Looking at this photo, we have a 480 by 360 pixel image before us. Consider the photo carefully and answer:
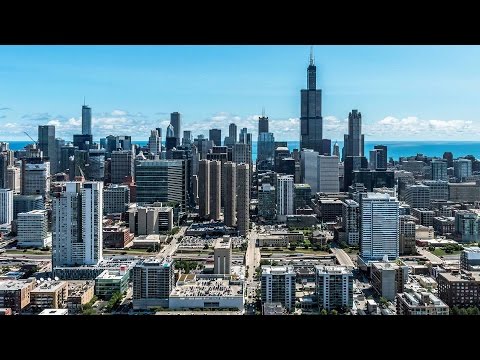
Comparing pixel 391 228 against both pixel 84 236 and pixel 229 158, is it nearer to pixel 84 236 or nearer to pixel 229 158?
pixel 84 236

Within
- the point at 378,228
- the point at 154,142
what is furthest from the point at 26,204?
the point at 154,142

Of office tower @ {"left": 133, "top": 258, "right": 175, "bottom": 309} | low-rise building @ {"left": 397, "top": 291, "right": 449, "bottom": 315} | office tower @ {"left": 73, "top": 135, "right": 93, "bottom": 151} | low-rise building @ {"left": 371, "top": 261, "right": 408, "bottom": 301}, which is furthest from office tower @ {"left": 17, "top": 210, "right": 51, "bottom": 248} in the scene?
office tower @ {"left": 73, "top": 135, "right": 93, "bottom": 151}

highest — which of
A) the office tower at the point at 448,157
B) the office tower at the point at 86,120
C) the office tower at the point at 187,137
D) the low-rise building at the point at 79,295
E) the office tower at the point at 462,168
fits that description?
the office tower at the point at 86,120

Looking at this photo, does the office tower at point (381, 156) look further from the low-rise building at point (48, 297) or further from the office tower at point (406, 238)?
the low-rise building at point (48, 297)

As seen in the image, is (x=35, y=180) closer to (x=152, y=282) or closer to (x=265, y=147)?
(x=265, y=147)

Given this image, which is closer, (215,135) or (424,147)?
(424,147)

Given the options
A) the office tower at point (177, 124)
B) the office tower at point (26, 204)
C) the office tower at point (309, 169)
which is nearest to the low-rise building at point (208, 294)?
the office tower at point (26, 204)
